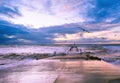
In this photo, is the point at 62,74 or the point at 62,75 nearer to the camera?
the point at 62,75

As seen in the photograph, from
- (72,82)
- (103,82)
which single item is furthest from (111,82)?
(72,82)

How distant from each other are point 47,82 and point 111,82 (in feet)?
10.6

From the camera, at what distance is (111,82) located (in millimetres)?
10891

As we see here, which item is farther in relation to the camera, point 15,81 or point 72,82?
point 15,81

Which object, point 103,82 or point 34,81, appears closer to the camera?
point 103,82

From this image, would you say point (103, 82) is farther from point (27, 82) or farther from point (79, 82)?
point (27, 82)

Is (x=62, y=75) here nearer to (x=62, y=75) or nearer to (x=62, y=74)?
(x=62, y=75)

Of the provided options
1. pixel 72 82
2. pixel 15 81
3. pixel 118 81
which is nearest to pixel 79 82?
pixel 72 82

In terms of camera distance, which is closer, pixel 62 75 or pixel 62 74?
pixel 62 75

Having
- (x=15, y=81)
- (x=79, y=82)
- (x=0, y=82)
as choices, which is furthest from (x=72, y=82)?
(x=0, y=82)

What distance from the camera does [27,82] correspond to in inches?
448

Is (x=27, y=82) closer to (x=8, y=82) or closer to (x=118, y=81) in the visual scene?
(x=8, y=82)

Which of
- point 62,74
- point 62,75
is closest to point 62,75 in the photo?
point 62,75

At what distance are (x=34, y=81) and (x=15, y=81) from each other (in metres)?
1.01
